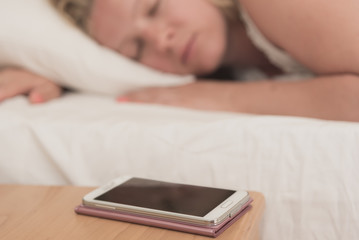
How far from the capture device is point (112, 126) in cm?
76

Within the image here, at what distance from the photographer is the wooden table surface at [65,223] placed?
47 centimetres

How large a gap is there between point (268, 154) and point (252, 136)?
0.04 m

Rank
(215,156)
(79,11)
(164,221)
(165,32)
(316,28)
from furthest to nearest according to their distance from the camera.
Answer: (79,11), (165,32), (316,28), (215,156), (164,221)

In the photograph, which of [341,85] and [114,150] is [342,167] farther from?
[114,150]

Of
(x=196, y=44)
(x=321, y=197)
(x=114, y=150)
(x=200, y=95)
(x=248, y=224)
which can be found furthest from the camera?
(x=196, y=44)

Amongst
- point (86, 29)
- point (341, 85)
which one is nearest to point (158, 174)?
point (341, 85)

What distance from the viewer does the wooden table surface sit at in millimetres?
474

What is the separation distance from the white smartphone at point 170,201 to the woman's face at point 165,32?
2.04 ft

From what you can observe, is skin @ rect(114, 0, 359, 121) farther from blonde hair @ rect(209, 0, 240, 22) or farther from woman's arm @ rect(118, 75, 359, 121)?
blonde hair @ rect(209, 0, 240, 22)

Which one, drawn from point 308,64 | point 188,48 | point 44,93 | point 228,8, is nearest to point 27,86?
point 44,93

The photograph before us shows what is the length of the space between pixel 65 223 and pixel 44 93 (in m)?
0.59

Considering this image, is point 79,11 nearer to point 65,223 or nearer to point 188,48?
point 188,48

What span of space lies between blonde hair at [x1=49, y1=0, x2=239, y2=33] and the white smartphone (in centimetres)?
72

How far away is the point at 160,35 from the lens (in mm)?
1138
